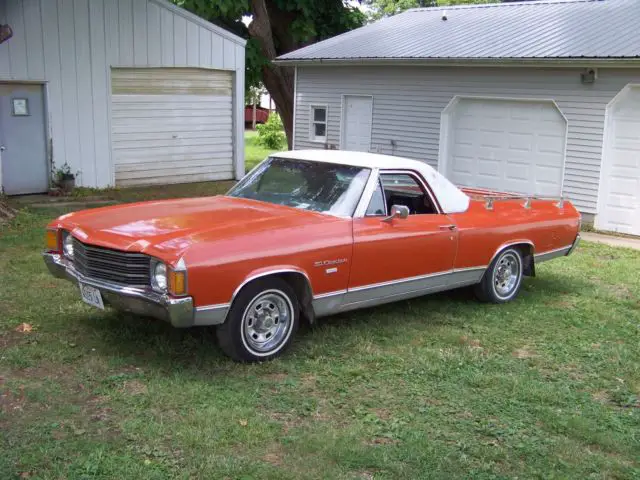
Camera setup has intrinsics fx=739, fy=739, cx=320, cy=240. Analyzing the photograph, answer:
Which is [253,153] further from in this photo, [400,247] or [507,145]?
[400,247]

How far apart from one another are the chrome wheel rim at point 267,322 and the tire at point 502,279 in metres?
2.53

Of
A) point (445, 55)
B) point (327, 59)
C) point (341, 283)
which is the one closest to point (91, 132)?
point (327, 59)

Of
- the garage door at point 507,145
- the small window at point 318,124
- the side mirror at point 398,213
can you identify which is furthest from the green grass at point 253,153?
the side mirror at point 398,213

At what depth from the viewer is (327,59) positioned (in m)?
16.4

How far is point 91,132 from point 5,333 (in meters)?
9.39

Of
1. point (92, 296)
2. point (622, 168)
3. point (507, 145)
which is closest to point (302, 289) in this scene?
point (92, 296)

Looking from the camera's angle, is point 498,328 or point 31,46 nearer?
point 498,328

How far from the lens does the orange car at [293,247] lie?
5.01 metres

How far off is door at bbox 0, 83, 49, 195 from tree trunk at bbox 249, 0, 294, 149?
297 inches

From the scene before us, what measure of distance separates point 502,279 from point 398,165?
1.84 metres

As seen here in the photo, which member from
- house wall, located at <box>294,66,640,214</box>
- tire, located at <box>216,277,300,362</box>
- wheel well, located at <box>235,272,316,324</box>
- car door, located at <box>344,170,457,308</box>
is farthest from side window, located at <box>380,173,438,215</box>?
house wall, located at <box>294,66,640,214</box>

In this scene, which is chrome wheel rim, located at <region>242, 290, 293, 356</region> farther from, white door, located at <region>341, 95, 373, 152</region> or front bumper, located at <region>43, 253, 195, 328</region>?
white door, located at <region>341, 95, 373, 152</region>

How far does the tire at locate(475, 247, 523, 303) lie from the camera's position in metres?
7.28

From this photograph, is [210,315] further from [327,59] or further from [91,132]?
[327,59]
